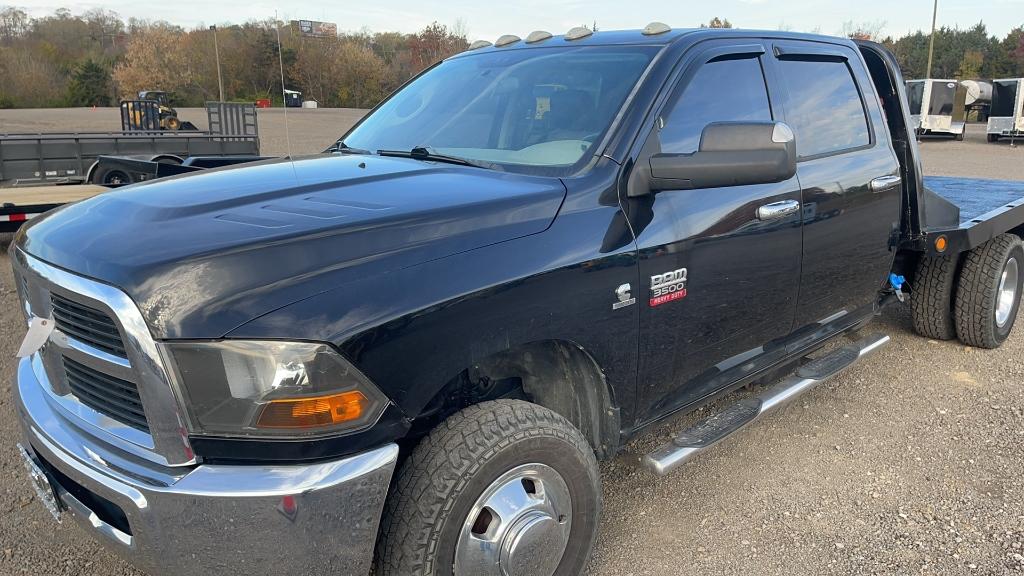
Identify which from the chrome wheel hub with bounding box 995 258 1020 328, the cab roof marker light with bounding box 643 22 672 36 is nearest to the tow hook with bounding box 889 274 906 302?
the chrome wheel hub with bounding box 995 258 1020 328

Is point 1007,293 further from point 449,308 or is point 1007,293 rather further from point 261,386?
point 261,386

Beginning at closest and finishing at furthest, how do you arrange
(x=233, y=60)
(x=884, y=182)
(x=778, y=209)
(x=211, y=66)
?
(x=778, y=209) → (x=884, y=182) → (x=233, y=60) → (x=211, y=66)

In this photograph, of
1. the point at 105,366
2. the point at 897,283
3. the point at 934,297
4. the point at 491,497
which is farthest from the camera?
the point at 934,297

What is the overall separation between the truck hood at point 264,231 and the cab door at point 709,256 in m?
0.49

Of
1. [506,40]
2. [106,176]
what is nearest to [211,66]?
[106,176]

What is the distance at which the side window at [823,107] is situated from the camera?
3.50 m

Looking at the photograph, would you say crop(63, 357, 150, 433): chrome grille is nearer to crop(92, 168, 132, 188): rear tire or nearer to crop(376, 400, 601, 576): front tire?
crop(376, 400, 601, 576): front tire

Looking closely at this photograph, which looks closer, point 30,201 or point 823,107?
point 823,107

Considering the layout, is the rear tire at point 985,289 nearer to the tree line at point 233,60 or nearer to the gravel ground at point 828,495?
the gravel ground at point 828,495

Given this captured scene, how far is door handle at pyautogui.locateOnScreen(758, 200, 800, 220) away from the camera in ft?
10.1

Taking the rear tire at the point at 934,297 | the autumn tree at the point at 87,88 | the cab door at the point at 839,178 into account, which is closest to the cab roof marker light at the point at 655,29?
the cab door at the point at 839,178

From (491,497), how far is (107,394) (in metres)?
1.10

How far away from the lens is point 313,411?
1844mm

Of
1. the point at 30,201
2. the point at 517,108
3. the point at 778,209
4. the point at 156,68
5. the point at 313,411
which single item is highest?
the point at 156,68
